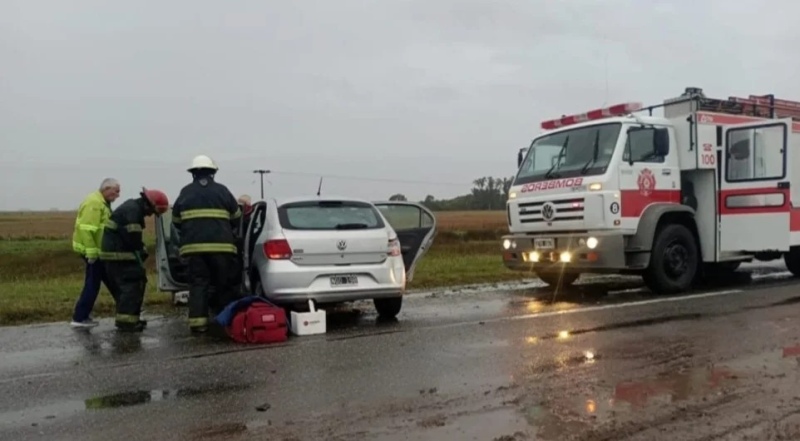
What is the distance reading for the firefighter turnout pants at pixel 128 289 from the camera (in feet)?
28.6

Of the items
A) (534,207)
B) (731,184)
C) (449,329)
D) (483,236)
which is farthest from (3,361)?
(483,236)

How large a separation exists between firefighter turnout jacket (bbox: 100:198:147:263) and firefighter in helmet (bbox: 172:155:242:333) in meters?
0.81

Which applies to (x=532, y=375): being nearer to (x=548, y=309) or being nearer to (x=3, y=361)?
(x=548, y=309)

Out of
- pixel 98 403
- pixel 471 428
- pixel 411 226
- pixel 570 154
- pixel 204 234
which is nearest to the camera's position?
pixel 471 428

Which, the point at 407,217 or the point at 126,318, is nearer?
the point at 126,318

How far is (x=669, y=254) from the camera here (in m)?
11.4

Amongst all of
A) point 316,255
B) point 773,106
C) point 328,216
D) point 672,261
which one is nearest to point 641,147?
point 672,261

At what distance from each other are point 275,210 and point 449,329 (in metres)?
2.36

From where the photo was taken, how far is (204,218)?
8.11 meters

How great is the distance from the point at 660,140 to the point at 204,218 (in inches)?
273

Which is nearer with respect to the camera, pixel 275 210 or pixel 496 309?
pixel 275 210

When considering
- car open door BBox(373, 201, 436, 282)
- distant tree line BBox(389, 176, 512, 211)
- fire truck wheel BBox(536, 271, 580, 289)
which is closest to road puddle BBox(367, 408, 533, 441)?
car open door BBox(373, 201, 436, 282)

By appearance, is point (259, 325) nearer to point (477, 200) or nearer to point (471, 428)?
point (471, 428)

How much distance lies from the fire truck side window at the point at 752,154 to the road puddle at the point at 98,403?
9132 mm
